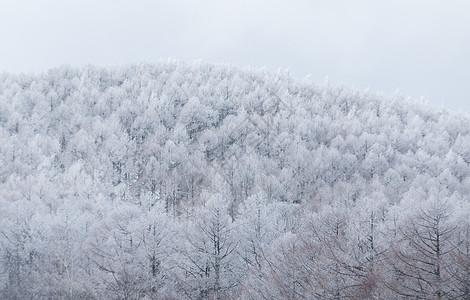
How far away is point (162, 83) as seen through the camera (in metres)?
130

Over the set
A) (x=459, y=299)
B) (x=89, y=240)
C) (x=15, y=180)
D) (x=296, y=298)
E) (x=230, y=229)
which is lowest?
(x=15, y=180)

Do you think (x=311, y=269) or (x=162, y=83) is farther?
(x=162, y=83)

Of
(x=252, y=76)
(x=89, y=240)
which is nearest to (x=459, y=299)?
(x=89, y=240)

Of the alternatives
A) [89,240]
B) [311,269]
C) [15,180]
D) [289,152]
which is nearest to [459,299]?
[311,269]

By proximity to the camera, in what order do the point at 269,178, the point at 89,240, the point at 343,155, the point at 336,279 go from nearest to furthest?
the point at 336,279, the point at 89,240, the point at 269,178, the point at 343,155

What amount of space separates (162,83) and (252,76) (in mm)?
28815

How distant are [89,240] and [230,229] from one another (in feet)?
40.7

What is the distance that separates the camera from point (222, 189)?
66375 mm

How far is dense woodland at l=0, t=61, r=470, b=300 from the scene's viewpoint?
2205cm

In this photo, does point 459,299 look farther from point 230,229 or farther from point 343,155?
point 343,155

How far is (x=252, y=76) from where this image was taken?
143 m

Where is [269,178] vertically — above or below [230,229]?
below

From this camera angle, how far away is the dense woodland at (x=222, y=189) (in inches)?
868

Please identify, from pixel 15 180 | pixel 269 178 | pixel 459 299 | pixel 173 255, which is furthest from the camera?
pixel 269 178
